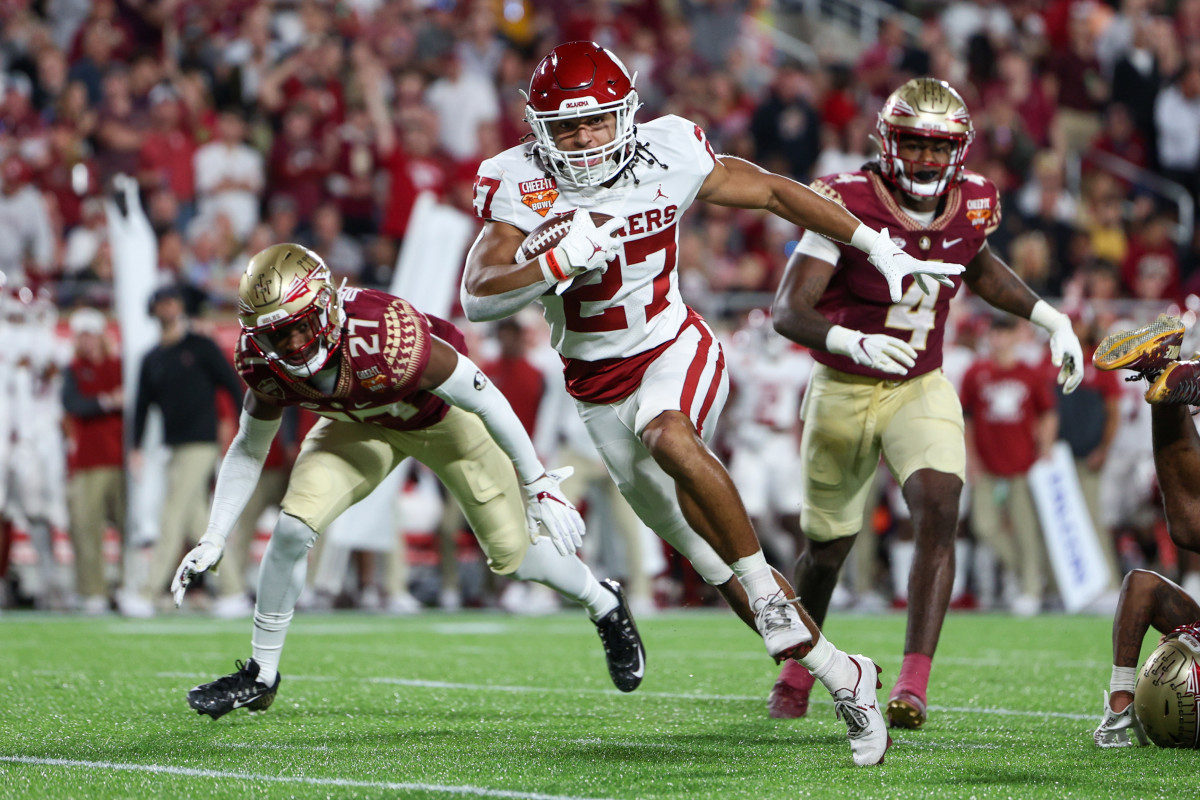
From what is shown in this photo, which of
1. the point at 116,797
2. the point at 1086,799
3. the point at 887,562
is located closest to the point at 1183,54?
the point at 887,562

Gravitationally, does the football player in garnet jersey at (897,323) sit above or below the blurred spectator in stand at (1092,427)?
above

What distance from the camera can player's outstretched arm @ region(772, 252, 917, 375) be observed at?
403 cm

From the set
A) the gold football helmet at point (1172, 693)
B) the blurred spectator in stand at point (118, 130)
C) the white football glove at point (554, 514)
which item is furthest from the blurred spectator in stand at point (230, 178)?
the gold football helmet at point (1172, 693)

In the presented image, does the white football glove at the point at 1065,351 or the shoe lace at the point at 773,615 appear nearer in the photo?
the shoe lace at the point at 773,615

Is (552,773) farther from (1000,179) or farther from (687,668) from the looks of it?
(1000,179)

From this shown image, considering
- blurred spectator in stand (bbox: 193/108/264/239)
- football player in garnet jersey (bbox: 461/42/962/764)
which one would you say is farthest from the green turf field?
blurred spectator in stand (bbox: 193/108/264/239)

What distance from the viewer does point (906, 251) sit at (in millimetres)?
4965

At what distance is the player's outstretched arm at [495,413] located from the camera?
14.3 feet

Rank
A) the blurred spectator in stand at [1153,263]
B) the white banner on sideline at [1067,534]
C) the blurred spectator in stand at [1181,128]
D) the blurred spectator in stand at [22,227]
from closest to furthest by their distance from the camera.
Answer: the white banner on sideline at [1067,534]
the blurred spectator in stand at [22,227]
the blurred spectator in stand at [1153,263]
the blurred spectator in stand at [1181,128]

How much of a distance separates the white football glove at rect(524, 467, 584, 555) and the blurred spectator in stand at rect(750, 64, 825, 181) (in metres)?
8.48

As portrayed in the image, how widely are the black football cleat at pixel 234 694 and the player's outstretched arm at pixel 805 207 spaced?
6.70ft

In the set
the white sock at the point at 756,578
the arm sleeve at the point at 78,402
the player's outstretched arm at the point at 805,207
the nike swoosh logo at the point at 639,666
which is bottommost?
the nike swoosh logo at the point at 639,666

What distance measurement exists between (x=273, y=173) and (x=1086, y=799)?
31.1ft

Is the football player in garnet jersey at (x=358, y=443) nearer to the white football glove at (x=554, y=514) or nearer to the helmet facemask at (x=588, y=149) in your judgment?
the white football glove at (x=554, y=514)
